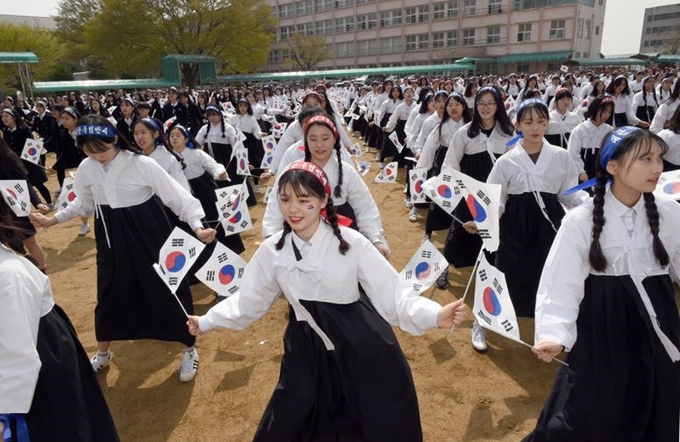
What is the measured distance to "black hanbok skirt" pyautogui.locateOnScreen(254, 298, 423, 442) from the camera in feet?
6.77

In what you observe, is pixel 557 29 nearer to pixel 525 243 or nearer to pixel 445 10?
pixel 445 10

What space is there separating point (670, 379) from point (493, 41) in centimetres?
5843

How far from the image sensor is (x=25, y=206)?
4.96m

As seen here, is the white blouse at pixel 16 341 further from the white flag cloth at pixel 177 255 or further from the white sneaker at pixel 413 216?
the white sneaker at pixel 413 216

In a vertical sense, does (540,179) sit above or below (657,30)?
below

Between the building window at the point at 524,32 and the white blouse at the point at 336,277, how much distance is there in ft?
188

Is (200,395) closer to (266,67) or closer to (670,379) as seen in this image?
(670,379)

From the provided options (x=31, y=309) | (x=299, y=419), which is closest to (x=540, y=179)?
(x=299, y=419)

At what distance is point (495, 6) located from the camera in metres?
52.8

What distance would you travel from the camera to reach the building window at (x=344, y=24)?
212 feet

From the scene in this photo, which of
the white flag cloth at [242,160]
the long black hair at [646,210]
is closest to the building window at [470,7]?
the white flag cloth at [242,160]

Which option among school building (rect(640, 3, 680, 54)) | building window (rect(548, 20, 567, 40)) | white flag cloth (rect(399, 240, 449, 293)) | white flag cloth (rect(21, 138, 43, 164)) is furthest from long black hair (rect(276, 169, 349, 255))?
school building (rect(640, 3, 680, 54))

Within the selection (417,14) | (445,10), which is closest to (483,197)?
(445,10)

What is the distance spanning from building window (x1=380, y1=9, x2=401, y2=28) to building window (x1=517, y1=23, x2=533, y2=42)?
1556 cm
